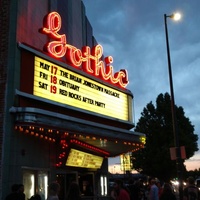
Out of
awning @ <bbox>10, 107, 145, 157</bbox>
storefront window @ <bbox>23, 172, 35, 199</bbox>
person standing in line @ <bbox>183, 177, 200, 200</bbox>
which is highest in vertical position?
awning @ <bbox>10, 107, 145, 157</bbox>

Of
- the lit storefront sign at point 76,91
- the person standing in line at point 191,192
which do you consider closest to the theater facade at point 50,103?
the lit storefront sign at point 76,91

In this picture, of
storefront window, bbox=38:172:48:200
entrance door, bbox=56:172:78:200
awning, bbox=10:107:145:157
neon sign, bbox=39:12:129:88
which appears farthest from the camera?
entrance door, bbox=56:172:78:200

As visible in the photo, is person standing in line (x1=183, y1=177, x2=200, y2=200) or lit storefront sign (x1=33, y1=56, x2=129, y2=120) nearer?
person standing in line (x1=183, y1=177, x2=200, y2=200)

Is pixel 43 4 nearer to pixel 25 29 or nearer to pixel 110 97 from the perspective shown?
pixel 25 29

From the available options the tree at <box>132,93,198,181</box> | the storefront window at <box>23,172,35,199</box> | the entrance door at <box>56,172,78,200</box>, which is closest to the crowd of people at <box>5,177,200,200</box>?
the storefront window at <box>23,172,35,199</box>

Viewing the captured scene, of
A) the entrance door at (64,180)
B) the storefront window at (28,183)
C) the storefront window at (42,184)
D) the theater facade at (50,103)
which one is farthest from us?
the entrance door at (64,180)

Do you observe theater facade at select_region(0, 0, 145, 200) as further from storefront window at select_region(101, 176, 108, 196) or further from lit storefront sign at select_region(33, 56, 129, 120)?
storefront window at select_region(101, 176, 108, 196)

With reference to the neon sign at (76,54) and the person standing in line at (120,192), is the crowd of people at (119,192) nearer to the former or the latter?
the person standing in line at (120,192)

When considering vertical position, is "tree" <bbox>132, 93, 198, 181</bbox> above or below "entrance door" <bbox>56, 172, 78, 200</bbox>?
above

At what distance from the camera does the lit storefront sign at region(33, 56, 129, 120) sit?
12453 millimetres

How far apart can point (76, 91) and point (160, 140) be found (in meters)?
29.2

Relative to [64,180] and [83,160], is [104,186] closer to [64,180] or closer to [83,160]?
[83,160]

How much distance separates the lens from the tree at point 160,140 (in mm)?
40125

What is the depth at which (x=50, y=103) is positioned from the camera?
12.5m
